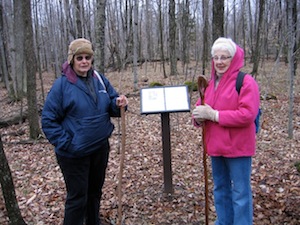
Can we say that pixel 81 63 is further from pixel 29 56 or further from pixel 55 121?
pixel 29 56

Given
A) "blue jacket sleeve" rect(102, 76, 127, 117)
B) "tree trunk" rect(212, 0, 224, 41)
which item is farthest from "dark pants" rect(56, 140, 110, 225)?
"tree trunk" rect(212, 0, 224, 41)

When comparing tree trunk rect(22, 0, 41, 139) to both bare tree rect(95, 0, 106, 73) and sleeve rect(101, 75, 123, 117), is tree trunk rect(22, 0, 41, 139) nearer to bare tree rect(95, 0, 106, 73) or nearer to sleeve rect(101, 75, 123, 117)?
bare tree rect(95, 0, 106, 73)

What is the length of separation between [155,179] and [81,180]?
2.07 meters

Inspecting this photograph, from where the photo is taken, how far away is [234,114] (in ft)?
8.19

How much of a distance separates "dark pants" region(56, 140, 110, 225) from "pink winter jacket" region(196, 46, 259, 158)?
1.22 m

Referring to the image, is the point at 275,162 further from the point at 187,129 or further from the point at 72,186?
the point at 72,186

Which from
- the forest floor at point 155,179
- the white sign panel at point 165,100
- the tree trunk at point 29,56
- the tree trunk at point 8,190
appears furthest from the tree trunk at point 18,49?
the tree trunk at point 8,190

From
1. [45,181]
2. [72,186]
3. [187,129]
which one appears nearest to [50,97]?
[72,186]

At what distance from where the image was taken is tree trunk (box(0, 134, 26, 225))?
2.86 meters

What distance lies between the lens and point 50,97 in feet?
8.65

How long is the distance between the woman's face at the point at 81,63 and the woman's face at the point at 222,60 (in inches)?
50.4

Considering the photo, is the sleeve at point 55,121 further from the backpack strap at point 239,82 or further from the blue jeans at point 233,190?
the backpack strap at point 239,82

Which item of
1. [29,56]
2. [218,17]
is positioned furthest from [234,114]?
[29,56]

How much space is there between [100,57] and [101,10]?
1.04 metres
